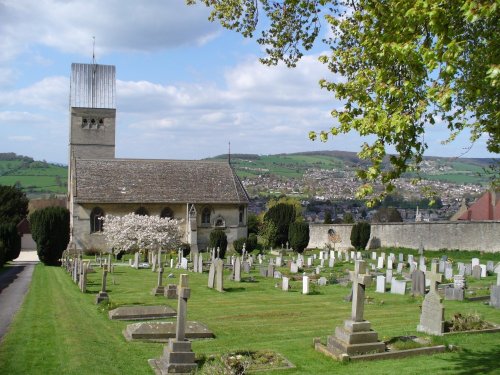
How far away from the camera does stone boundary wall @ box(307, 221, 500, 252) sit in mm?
36375

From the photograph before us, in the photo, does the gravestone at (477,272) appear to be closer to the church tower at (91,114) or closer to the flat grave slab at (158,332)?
the flat grave slab at (158,332)

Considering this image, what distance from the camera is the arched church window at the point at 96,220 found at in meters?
48.3

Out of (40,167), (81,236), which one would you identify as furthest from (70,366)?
(40,167)

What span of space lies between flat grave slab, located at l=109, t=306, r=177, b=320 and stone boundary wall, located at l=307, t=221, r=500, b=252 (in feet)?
90.1

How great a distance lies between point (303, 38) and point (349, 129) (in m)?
4.56

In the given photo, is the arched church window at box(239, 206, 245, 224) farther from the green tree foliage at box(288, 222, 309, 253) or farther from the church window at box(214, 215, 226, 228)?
the green tree foliage at box(288, 222, 309, 253)

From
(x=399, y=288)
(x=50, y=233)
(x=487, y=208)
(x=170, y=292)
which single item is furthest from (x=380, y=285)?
(x=487, y=208)

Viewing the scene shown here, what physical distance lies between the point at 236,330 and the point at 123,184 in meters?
39.0

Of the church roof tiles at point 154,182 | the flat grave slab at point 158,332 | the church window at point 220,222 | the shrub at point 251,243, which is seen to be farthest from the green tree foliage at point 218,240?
the flat grave slab at point 158,332

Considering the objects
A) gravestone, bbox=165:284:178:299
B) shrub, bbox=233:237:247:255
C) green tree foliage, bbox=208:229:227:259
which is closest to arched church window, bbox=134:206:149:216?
green tree foliage, bbox=208:229:227:259

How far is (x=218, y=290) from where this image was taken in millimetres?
21234

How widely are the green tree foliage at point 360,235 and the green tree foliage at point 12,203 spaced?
33.3 meters

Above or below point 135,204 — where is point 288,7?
above

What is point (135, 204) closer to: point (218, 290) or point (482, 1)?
point (218, 290)
